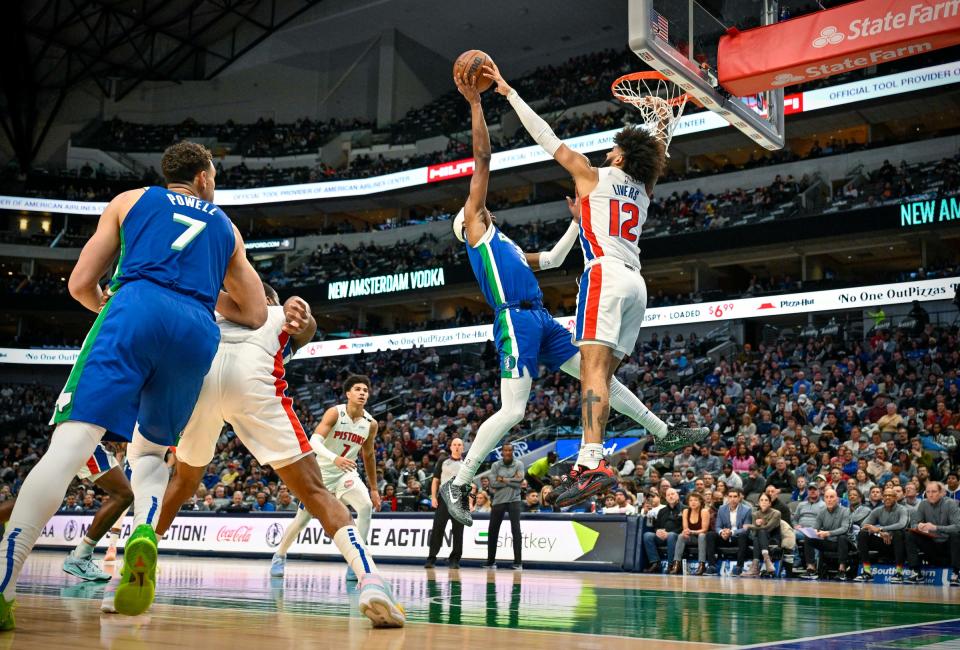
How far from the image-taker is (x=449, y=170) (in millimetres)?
39188

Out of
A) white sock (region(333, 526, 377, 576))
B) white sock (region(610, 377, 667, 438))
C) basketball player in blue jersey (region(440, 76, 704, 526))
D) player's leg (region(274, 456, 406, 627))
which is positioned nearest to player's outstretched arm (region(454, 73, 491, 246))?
basketball player in blue jersey (region(440, 76, 704, 526))

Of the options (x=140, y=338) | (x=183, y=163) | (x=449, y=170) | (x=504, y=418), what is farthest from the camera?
(x=449, y=170)

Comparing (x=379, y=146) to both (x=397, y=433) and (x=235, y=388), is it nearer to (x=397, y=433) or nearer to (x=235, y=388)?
(x=397, y=433)

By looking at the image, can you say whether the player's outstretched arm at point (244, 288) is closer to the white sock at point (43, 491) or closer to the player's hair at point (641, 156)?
the white sock at point (43, 491)

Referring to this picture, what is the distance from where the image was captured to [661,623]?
14.5ft

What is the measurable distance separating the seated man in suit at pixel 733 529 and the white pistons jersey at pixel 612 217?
8146mm

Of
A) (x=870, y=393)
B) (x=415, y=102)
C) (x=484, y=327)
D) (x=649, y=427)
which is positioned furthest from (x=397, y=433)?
(x=415, y=102)

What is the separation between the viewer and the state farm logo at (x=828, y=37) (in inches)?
386

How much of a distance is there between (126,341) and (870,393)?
62.5ft

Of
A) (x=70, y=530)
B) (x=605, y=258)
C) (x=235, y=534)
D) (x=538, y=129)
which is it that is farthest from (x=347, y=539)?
(x=70, y=530)

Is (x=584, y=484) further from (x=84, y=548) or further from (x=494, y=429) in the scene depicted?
(x=84, y=548)

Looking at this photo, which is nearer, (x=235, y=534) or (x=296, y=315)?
(x=296, y=315)

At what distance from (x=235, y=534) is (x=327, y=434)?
9.33 metres

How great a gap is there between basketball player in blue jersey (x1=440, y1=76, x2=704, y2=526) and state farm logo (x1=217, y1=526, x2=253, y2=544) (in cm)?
1258
